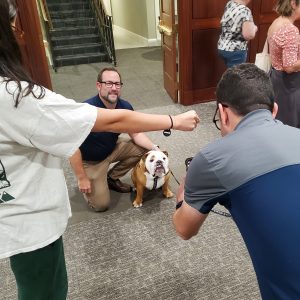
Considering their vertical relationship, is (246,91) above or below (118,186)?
above

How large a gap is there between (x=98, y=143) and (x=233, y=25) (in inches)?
80.4

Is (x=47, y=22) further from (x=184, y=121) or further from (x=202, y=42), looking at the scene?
(x=184, y=121)

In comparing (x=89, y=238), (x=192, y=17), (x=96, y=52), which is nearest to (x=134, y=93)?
(x=192, y=17)

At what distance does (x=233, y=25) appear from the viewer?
350 cm

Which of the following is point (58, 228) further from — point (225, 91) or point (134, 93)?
point (134, 93)

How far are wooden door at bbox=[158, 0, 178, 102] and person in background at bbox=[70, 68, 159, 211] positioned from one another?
184 cm

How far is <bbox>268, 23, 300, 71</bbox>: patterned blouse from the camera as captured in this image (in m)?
2.47

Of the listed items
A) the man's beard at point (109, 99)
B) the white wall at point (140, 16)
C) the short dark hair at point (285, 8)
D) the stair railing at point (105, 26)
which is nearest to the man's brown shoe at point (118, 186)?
the man's beard at point (109, 99)

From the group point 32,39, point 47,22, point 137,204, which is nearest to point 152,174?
point 137,204

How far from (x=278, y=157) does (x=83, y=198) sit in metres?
1.99

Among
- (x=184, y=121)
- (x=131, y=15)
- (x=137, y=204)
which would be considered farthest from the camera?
(x=131, y=15)

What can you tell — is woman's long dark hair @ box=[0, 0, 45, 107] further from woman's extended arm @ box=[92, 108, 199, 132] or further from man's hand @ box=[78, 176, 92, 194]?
man's hand @ box=[78, 176, 92, 194]

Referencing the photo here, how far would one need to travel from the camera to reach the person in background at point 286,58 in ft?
8.16

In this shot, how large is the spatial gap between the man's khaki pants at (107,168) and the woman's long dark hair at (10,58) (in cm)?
160
